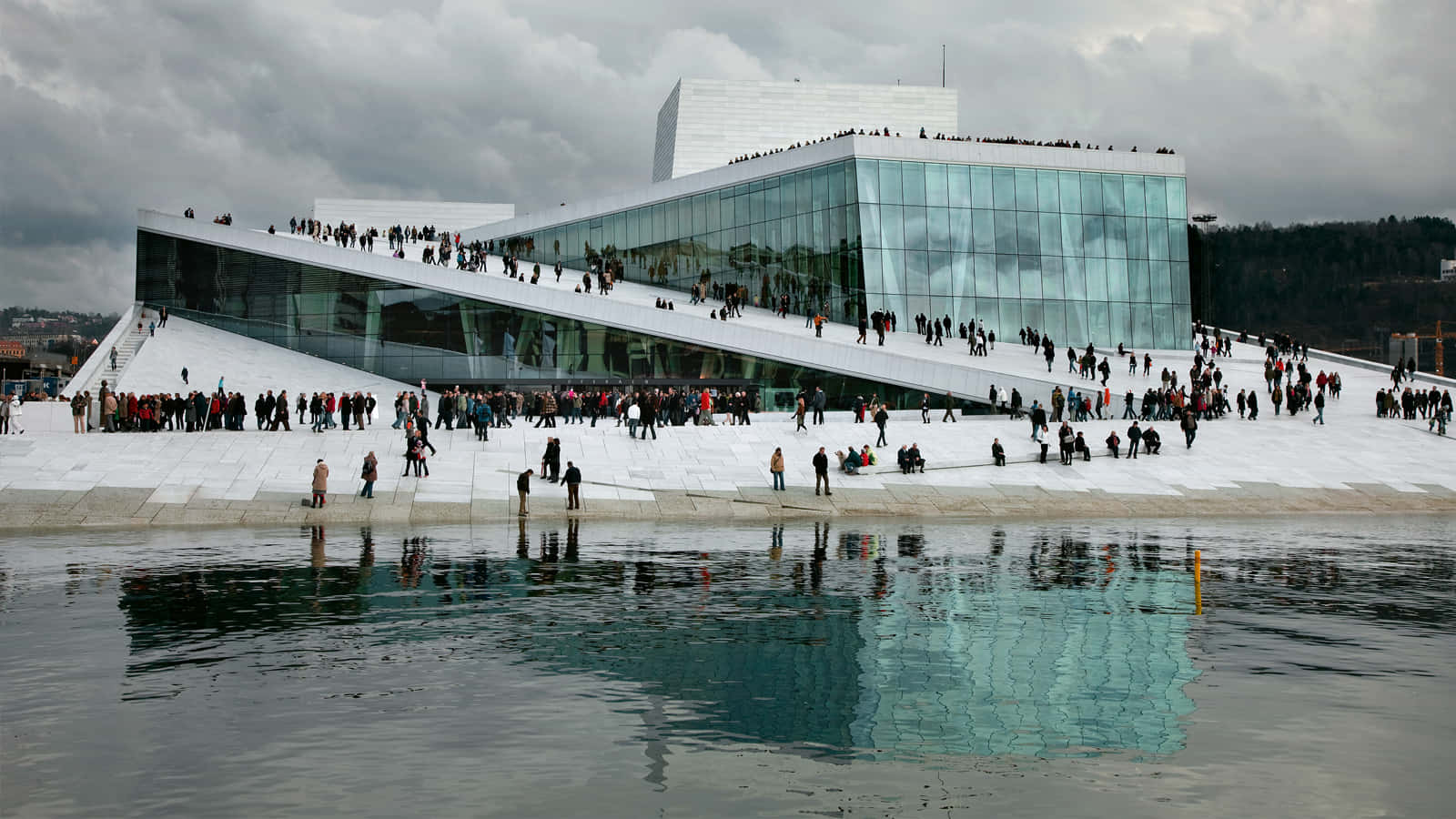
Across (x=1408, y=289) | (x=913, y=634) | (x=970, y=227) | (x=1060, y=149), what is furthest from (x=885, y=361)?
(x=1408, y=289)

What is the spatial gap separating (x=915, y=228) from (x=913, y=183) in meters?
1.99

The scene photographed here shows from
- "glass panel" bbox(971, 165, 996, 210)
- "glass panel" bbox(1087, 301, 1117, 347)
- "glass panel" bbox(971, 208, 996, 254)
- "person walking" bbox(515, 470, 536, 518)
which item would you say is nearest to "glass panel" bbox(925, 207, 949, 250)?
"glass panel" bbox(971, 208, 996, 254)

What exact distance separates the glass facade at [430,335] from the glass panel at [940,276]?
11317mm

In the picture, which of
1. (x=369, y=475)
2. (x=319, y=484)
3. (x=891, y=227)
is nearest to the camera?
(x=319, y=484)

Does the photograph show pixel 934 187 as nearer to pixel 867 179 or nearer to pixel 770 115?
pixel 867 179

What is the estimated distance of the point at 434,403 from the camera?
46281 mm

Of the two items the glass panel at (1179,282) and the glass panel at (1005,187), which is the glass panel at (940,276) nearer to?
the glass panel at (1005,187)

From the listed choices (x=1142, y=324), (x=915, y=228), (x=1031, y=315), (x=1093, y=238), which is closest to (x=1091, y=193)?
(x=1093, y=238)

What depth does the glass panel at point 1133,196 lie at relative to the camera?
182ft

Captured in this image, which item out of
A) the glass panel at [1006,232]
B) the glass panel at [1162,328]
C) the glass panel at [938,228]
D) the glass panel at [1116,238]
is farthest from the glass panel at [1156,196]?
the glass panel at [938,228]

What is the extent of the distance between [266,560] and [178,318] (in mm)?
42488

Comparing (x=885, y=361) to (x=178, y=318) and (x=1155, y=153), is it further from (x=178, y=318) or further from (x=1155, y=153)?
(x=178, y=318)

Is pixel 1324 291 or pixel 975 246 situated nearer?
pixel 975 246

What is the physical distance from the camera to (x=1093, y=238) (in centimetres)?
5484
